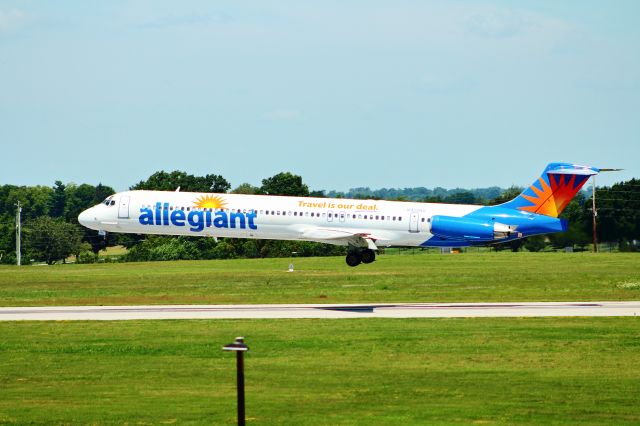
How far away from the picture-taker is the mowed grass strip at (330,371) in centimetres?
2970

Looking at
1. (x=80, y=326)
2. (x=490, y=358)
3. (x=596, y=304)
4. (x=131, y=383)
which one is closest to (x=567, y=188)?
(x=596, y=304)

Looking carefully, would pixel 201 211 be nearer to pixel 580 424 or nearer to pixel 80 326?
pixel 80 326

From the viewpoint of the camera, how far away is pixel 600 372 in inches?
1414

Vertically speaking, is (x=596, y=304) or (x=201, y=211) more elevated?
(x=201, y=211)

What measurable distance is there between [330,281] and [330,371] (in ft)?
120

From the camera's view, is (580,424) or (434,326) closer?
(580,424)

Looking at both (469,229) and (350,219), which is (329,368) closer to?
(350,219)

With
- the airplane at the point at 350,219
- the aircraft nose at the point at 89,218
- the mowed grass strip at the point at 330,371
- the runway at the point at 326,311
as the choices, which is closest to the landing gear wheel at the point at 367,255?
the airplane at the point at 350,219

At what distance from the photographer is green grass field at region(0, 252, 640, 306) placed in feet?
203

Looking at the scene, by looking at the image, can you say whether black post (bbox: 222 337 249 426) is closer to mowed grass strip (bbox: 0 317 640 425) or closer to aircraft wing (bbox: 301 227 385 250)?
mowed grass strip (bbox: 0 317 640 425)

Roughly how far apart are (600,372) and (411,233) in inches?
1089

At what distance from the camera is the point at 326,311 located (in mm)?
52875

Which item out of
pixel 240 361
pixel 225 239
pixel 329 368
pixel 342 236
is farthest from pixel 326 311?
pixel 225 239

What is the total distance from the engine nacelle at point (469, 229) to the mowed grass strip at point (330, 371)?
1417cm
